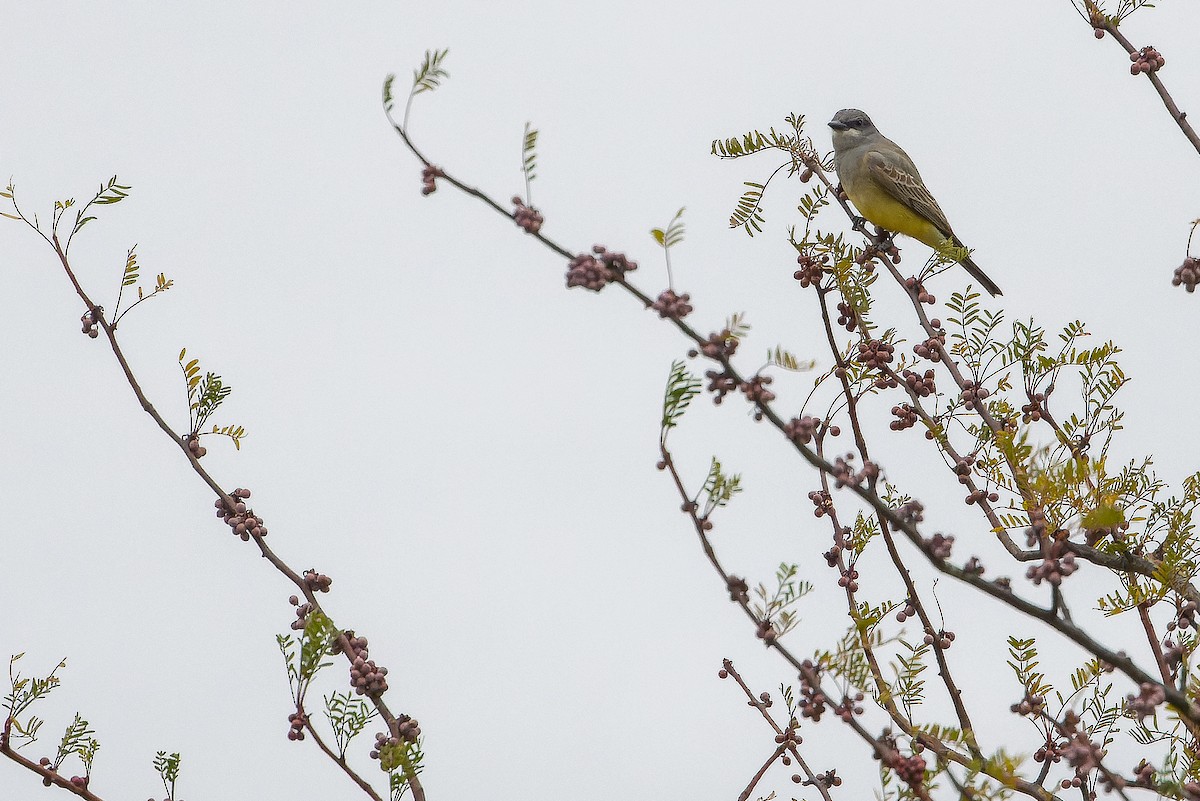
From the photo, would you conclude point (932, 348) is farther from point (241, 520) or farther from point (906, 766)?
point (241, 520)

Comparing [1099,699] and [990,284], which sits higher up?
[990,284]

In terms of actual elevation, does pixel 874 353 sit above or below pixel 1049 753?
above

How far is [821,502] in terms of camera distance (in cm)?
311

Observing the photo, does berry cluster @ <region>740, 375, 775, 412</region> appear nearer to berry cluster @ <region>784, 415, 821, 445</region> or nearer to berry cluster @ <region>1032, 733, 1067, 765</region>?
berry cluster @ <region>784, 415, 821, 445</region>

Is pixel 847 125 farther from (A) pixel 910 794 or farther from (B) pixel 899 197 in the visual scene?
(A) pixel 910 794

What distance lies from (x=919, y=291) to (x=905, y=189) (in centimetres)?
368

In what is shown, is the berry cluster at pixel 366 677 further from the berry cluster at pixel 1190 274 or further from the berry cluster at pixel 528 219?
the berry cluster at pixel 1190 274

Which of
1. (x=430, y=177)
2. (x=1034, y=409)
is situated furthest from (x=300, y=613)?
(x=1034, y=409)

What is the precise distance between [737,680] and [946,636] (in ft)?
1.69

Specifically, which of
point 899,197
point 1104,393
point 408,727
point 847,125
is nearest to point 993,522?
point 1104,393

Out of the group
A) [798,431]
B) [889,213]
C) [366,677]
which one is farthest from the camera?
[889,213]

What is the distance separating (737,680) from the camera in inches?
115

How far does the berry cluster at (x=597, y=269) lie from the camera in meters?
1.76

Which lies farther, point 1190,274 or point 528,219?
point 1190,274
